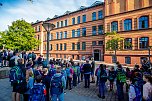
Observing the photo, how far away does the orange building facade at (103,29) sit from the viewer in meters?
29.9

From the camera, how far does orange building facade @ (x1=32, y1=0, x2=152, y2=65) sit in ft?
98.1

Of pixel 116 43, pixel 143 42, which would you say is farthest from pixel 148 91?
→ pixel 143 42

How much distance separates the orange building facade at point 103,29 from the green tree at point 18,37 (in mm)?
9455

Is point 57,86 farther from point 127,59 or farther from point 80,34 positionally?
point 80,34

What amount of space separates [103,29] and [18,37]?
20.6 metres

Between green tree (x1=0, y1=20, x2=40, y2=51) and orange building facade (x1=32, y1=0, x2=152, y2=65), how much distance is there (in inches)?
372

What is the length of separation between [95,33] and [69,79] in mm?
29592

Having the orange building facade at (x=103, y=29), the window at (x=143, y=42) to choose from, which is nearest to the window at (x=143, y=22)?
the orange building facade at (x=103, y=29)

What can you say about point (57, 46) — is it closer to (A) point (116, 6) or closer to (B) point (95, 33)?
(B) point (95, 33)

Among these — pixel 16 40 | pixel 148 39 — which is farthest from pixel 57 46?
pixel 148 39

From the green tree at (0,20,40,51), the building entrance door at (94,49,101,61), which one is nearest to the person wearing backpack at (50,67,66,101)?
the building entrance door at (94,49,101,61)

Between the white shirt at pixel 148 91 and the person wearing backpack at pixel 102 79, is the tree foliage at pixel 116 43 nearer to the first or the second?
the person wearing backpack at pixel 102 79

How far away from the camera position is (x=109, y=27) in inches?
1375

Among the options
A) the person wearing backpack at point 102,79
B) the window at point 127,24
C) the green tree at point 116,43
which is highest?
the window at point 127,24
